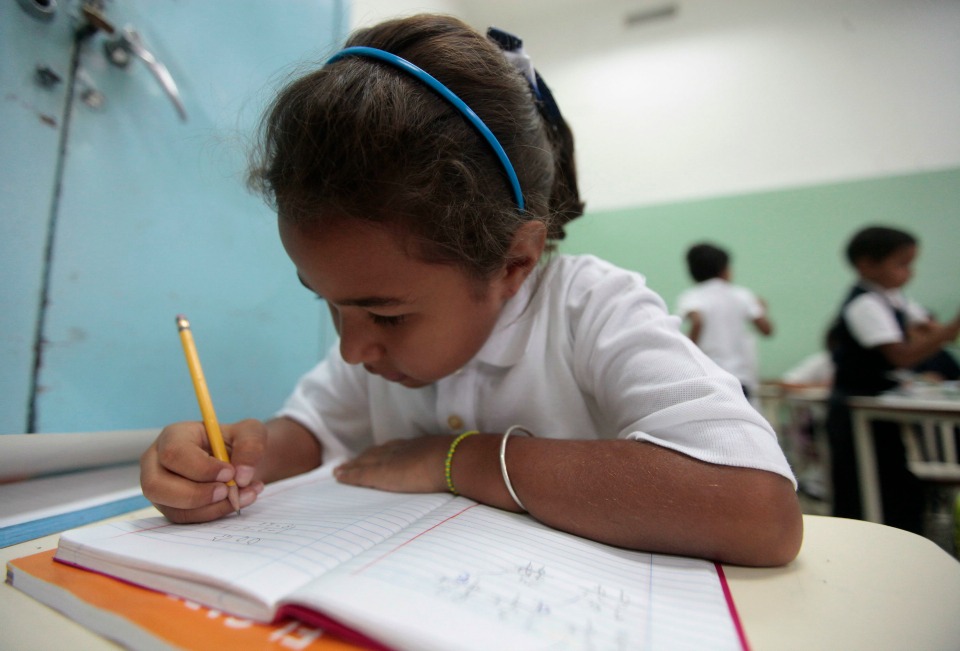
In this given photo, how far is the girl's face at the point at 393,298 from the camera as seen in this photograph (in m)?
0.42

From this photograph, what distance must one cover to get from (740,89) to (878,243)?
1.36 meters

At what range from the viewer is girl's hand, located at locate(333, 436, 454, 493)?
19.3 inches

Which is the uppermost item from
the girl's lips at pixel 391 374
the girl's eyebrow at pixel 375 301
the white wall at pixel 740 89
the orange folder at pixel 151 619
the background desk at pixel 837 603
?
the white wall at pixel 740 89

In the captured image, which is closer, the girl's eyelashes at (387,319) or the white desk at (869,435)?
the girl's eyelashes at (387,319)

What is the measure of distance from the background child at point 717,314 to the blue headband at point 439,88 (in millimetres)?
1752

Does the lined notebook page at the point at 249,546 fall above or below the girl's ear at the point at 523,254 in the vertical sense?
below

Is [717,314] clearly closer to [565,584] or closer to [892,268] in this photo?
[892,268]

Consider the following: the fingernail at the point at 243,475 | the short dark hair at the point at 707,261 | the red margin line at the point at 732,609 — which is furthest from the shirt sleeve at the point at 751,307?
the fingernail at the point at 243,475

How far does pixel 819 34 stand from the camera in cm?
234

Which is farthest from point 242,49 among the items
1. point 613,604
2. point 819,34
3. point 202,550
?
point 819,34

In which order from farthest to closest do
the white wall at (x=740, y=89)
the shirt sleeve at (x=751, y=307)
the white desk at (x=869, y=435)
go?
the white wall at (x=740, y=89)
the shirt sleeve at (x=751, y=307)
the white desk at (x=869, y=435)

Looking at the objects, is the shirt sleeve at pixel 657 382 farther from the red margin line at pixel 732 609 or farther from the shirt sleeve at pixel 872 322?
the shirt sleeve at pixel 872 322

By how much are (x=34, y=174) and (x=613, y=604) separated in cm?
74

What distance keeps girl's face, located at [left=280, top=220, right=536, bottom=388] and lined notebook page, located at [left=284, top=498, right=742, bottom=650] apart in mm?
184
